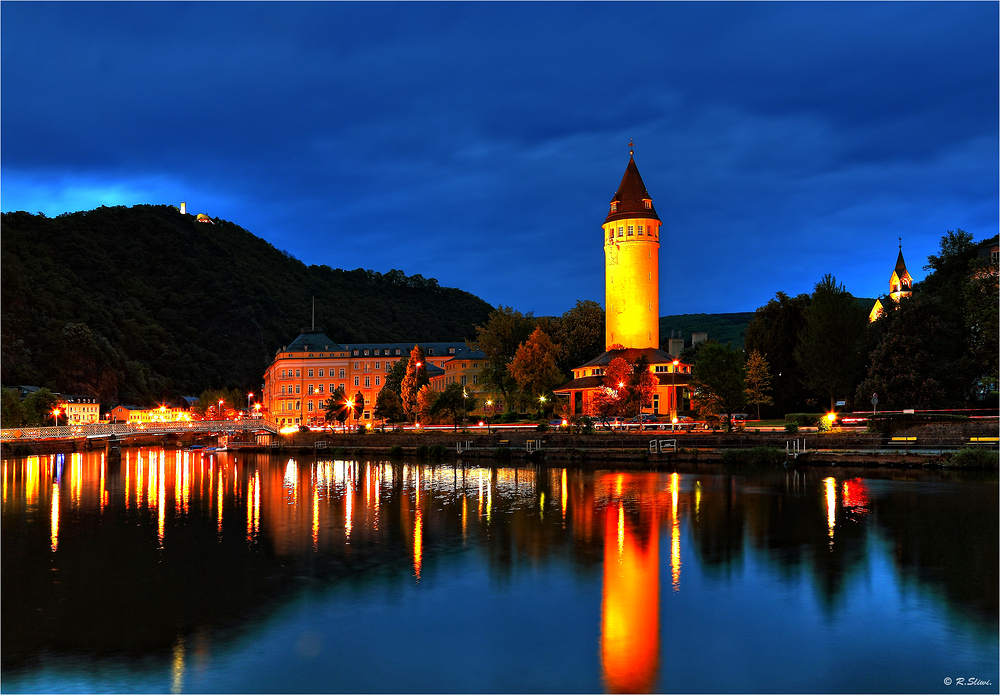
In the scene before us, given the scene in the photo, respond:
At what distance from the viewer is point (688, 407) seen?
257 ft

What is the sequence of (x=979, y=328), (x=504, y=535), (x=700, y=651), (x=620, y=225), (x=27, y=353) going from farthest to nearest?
(x=27, y=353)
(x=620, y=225)
(x=979, y=328)
(x=504, y=535)
(x=700, y=651)

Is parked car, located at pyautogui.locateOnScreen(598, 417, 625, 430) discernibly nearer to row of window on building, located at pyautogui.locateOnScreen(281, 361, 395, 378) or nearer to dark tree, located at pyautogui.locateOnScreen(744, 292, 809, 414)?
dark tree, located at pyautogui.locateOnScreen(744, 292, 809, 414)

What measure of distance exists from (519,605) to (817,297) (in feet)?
185

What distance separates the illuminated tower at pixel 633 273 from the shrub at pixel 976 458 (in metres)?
43.2

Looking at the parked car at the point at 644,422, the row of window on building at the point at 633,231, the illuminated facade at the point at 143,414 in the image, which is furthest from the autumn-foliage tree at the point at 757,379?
the illuminated facade at the point at 143,414

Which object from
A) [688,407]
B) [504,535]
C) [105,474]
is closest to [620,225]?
[688,407]

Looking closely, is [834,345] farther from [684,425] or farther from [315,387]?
[315,387]

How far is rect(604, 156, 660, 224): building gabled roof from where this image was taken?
86000mm

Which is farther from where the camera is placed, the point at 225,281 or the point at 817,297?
the point at 225,281

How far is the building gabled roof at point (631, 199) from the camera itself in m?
86.0

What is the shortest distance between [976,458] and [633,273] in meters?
46.2

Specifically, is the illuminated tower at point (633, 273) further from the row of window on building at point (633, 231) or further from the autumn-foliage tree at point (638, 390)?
the autumn-foliage tree at point (638, 390)

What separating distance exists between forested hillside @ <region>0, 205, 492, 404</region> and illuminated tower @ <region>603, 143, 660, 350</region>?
84.3 m

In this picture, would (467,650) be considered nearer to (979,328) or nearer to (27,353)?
(979,328)
